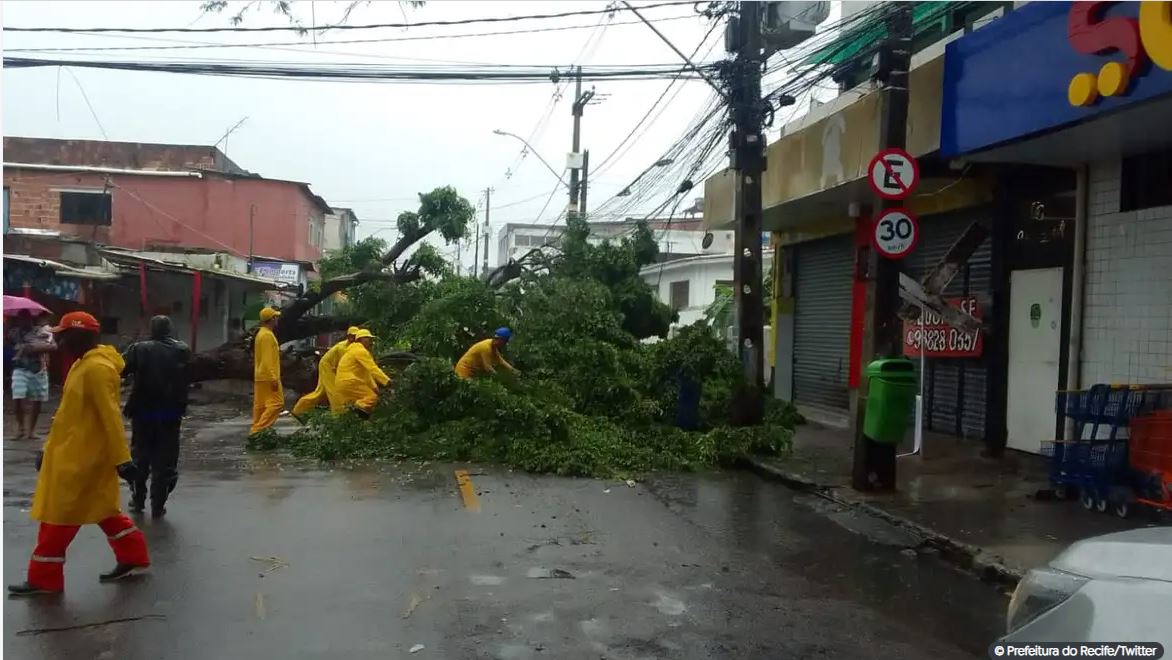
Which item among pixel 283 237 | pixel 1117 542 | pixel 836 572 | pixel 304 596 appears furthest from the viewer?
pixel 283 237

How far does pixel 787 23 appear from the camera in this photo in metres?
14.8

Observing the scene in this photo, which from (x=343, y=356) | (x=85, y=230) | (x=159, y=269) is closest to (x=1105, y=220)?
(x=343, y=356)

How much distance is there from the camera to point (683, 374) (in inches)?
528

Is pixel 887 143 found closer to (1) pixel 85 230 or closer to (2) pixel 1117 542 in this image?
(2) pixel 1117 542

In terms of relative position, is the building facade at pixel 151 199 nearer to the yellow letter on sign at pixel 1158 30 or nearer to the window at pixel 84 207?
the window at pixel 84 207

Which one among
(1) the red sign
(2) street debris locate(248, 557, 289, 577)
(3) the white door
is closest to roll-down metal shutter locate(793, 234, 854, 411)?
(1) the red sign

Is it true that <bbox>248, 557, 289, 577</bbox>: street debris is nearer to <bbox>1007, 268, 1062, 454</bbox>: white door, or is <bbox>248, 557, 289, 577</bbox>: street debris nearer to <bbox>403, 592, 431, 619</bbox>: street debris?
<bbox>403, 592, 431, 619</bbox>: street debris

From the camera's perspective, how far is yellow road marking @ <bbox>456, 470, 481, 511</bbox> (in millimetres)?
9008

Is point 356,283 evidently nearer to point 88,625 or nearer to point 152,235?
point 88,625

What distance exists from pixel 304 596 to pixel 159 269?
56.9ft

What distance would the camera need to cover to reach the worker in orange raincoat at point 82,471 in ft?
19.3

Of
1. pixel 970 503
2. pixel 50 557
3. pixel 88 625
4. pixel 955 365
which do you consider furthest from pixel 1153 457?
pixel 50 557

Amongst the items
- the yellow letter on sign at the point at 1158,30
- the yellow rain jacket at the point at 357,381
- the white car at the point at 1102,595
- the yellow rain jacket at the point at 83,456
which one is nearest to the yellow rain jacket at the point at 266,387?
the yellow rain jacket at the point at 357,381

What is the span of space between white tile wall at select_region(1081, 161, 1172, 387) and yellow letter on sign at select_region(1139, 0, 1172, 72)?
2573 millimetres
